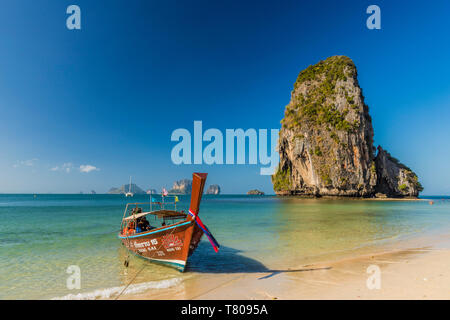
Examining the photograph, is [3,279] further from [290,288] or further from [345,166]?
[345,166]

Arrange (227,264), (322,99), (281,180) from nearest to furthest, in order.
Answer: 1. (227,264)
2. (322,99)
3. (281,180)

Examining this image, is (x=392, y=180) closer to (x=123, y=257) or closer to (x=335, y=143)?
(x=335, y=143)

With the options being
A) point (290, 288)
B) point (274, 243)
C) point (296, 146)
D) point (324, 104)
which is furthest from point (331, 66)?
point (290, 288)

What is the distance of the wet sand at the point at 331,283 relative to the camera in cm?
577

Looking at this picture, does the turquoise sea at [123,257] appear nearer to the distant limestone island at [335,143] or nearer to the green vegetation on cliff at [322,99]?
the distant limestone island at [335,143]

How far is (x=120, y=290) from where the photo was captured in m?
6.92

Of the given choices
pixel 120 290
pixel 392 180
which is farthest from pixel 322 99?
pixel 120 290

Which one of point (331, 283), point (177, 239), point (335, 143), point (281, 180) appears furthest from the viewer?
point (281, 180)

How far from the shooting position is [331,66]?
78.9m

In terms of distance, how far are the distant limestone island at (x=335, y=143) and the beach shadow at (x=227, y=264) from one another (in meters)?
64.4

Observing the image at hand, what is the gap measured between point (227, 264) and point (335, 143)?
67.5 metres

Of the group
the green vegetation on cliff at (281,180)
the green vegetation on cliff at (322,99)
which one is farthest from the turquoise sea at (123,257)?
the green vegetation on cliff at (281,180)

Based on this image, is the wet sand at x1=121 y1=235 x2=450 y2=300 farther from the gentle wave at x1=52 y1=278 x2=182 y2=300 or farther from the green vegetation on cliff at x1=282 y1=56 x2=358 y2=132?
the green vegetation on cliff at x1=282 y1=56 x2=358 y2=132

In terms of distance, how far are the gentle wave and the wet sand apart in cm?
38
